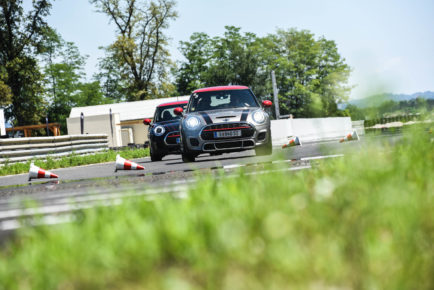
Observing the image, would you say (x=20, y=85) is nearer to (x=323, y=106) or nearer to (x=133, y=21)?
(x=133, y=21)

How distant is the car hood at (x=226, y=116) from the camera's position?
1236 centimetres

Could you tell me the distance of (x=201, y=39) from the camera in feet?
270

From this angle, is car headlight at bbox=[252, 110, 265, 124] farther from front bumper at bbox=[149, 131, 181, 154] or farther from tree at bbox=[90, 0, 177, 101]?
tree at bbox=[90, 0, 177, 101]

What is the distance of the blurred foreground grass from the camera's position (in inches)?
Answer: 80.3

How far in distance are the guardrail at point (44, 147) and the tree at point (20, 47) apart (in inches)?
916

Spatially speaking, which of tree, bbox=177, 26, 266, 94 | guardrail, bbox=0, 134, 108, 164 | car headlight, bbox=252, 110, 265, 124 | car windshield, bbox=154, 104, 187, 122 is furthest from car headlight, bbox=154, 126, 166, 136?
tree, bbox=177, 26, 266, 94

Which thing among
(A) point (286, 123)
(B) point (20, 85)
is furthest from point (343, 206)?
(B) point (20, 85)

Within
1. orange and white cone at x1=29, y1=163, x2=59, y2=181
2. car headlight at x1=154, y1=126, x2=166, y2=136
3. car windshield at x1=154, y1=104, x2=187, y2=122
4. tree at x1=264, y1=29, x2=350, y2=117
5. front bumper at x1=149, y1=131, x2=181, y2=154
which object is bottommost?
orange and white cone at x1=29, y1=163, x2=59, y2=181

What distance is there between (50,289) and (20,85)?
50.1 m

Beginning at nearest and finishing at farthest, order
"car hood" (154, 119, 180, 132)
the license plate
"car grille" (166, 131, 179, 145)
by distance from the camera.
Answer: the license plate, "car grille" (166, 131, 179, 145), "car hood" (154, 119, 180, 132)

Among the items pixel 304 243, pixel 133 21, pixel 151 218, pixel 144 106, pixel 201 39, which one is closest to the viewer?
pixel 304 243

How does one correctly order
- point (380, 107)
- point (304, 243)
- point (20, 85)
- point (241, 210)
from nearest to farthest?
point (304, 243) → point (241, 210) → point (380, 107) → point (20, 85)

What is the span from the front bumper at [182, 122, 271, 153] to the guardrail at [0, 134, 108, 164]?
868 centimetres

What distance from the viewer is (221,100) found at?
13703 mm
